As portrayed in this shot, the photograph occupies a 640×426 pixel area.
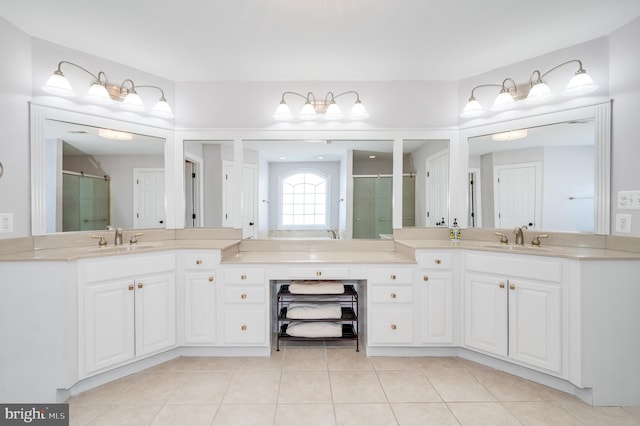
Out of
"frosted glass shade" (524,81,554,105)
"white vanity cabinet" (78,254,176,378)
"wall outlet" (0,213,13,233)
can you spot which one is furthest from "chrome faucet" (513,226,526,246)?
"wall outlet" (0,213,13,233)

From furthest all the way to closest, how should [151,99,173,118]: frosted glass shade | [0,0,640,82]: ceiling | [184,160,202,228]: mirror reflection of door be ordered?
[184,160,202,228]: mirror reflection of door, [151,99,173,118]: frosted glass shade, [0,0,640,82]: ceiling

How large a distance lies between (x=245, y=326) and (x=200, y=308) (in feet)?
1.28

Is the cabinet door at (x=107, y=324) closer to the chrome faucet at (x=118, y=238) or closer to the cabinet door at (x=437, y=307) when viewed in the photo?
the chrome faucet at (x=118, y=238)

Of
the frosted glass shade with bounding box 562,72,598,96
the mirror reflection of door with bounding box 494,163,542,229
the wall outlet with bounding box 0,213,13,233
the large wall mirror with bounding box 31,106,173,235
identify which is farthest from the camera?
the mirror reflection of door with bounding box 494,163,542,229

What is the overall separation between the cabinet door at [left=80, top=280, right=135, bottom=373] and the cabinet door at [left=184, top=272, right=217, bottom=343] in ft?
1.27

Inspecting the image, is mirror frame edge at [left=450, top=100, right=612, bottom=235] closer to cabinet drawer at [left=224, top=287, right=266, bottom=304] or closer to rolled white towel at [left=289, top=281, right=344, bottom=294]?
rolled white towel at [left=289, top=281, right=344, bottom=294]

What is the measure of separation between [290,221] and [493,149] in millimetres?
1994

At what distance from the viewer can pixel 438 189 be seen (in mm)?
2941

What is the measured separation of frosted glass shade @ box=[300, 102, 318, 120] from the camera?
2.78 metres

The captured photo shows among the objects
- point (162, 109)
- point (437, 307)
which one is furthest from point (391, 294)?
point (162, 109)

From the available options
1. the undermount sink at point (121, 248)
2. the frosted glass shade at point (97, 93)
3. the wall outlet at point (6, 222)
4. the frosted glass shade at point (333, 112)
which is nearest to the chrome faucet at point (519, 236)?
the frosted glass shade at point (333, 112)

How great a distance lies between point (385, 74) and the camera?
2797mm

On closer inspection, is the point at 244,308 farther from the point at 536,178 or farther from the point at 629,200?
the point at 629,200

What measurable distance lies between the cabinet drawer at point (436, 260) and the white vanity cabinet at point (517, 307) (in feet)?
0.42
